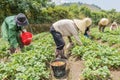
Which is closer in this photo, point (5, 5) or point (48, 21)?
point (5, 5)

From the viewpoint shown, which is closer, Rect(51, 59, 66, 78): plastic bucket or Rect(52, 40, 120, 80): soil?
Rect(52, 40, 120, 80): soil

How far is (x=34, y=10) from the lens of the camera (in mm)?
23578

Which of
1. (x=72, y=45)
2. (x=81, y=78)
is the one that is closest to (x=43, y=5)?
(x=72, y=45)

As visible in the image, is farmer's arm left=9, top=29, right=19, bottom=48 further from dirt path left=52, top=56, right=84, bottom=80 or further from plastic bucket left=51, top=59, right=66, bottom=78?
plastic bucket left=51, top=59, right=66, bottom=78

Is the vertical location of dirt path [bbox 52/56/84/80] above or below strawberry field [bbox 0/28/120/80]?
below

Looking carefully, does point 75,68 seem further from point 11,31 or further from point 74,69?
point 11,31

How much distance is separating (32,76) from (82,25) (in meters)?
3.00

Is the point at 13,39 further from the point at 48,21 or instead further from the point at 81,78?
the point at 48,21

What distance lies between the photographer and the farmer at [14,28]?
8703 millimetres

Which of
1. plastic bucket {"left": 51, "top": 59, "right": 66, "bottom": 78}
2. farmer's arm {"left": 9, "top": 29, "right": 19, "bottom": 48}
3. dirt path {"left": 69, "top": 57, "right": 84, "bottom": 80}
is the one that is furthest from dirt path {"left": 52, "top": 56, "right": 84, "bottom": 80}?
farmer's arm {"left": 9, "top": 29, "right": 19, "bottom": 48}

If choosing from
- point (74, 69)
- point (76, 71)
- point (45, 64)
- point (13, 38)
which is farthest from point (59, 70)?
point (13, 38)

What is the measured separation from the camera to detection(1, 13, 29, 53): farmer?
28.6 ft

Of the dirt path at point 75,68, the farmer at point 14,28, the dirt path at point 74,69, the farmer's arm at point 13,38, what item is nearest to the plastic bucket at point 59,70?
the dirt path at point 74,69

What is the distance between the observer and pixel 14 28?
29.5ft
